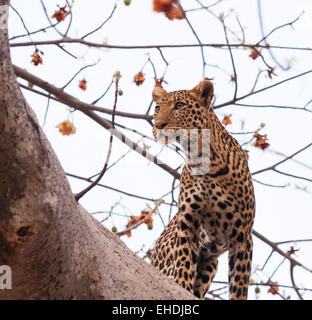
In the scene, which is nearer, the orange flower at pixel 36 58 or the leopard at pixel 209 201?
the leopard at pixel 209 201

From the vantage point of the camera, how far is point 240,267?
16.4 ft

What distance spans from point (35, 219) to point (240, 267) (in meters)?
3.08

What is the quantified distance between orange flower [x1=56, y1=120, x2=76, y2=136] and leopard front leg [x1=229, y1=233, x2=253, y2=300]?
156 centimetres

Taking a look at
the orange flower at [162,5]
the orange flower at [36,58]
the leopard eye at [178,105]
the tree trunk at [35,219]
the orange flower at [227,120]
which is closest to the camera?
the orange flower at [162,5]

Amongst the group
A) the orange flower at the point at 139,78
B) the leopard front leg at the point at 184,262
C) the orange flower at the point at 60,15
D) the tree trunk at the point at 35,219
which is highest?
the orange flower at the point at 60,15

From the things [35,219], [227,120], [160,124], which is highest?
[227,120]

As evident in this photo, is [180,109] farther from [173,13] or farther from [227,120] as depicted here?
[173,13]

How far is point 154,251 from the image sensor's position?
5.93 meters

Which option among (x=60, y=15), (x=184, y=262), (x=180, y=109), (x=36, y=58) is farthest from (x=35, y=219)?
(x=36, y=58)

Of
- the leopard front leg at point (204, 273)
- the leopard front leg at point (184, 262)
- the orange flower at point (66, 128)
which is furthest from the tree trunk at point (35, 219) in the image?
the leopard front leg at point (204, 273)

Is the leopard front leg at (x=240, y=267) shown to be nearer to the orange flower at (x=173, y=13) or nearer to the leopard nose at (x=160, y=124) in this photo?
the leopard nose at (x=160, y=124)

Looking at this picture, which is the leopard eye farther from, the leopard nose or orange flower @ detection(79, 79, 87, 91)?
orange flower @ detection(79, 79, 87, 91)

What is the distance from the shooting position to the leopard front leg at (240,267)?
5000 millimetres
